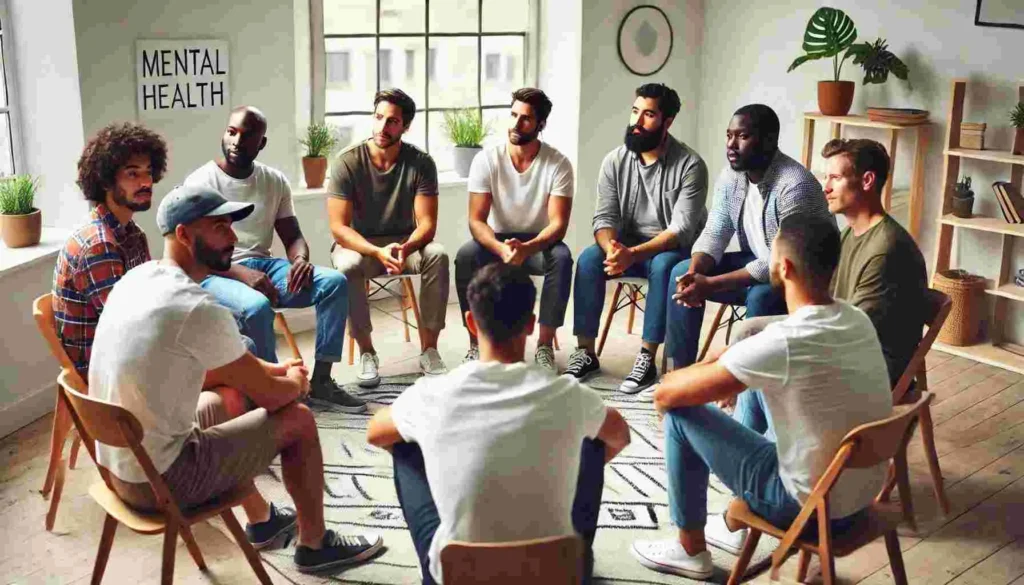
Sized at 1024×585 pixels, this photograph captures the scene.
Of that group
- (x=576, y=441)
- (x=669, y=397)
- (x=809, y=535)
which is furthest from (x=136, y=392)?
(x=809, y=535)

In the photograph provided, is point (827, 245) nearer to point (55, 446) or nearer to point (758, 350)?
point (758, 350)

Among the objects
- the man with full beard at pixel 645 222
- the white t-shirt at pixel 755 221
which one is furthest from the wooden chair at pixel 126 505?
the white t-shirt at pixel 755 221

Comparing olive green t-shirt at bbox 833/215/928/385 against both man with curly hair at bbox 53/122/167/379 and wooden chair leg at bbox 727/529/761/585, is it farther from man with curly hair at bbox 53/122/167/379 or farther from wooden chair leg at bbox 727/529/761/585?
man with curly hair at bbox 53/122/167/379

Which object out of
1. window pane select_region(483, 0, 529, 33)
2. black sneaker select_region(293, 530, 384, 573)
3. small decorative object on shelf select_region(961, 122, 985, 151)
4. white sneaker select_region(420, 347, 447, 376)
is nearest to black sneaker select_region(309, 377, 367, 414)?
white sneaker select_region(420, 347, 447, 376)


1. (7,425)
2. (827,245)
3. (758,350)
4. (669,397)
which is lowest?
(7,425)

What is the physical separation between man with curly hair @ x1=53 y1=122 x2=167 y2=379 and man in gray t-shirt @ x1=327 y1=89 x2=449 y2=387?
3.80 feet

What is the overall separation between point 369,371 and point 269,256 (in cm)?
64

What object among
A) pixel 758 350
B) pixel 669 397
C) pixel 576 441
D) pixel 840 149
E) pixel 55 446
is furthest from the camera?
pixel 840 149

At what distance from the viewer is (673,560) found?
326 centimetres

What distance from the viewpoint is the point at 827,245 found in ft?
9.00

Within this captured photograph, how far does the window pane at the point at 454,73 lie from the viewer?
6.16 metres

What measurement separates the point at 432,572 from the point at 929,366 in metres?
3.42

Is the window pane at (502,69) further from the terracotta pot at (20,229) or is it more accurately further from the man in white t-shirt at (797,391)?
the man in white t-shirt at (797,391)

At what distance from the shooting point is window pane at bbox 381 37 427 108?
600 cm
